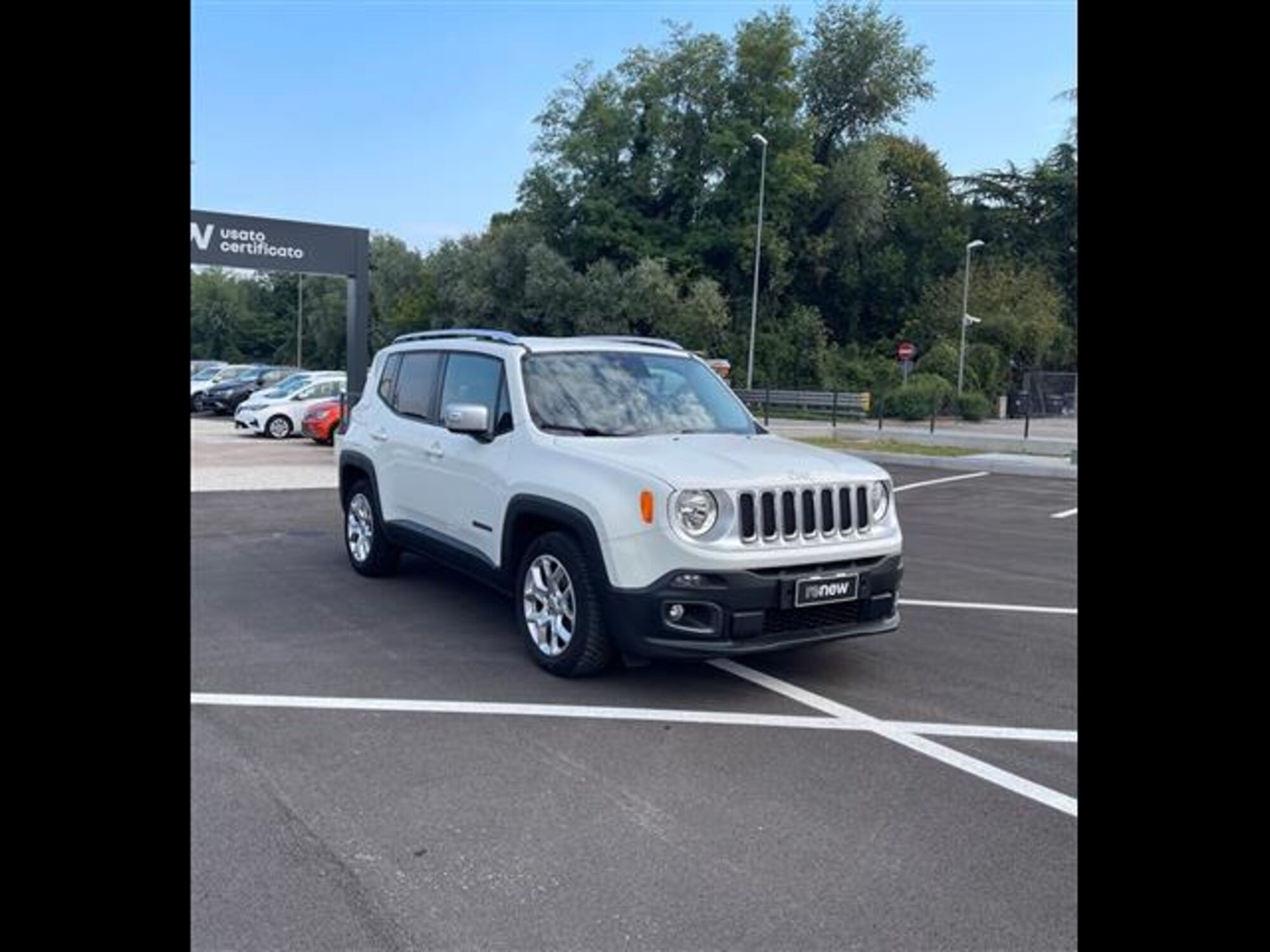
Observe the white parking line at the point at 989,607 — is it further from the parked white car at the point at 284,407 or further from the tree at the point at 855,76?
the tree at the point at 855,76

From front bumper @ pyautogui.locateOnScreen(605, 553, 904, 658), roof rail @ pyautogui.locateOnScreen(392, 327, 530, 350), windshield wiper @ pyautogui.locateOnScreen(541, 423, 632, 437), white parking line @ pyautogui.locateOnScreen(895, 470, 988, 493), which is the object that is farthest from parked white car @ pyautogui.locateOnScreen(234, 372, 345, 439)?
front bumper @ pyautogui.locateOnScreen(605, 553, 904, 658)

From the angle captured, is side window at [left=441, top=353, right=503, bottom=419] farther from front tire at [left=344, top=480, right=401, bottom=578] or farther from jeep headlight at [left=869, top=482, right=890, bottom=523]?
jeep headlight at [left=869, top=482, right=890, bottom=523]

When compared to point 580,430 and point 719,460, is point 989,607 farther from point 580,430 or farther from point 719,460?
point 580,430

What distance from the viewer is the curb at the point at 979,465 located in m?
19.0

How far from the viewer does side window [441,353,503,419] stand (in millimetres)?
6529

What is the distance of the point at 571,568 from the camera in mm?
5465

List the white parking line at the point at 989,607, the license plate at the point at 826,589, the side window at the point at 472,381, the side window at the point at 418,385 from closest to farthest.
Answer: the license plate at the point at 826,589 < the side window at the point at 472,381 < the side window at the point at 418,385 < the white parking line at the point at 989,607

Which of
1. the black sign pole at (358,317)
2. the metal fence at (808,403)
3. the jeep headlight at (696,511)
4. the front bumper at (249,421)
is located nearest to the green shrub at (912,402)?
the metal fence at (808,403)

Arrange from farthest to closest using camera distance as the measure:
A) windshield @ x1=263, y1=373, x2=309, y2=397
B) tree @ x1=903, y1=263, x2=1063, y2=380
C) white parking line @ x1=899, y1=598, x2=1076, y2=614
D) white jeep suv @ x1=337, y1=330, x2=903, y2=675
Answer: tree @ x1=903, y1=263, x2=1063, y2=380 → windshield @ x1=263, y1=373, x2=309, y2=397 → white parking line @ x1=899, y1=598, x2=1076, y2=614 → white jeep suv @ x1=337, y1=330, x2=903, y2=675

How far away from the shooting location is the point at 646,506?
16.7 ft

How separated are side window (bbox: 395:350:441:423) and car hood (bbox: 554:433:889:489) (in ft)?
5.71

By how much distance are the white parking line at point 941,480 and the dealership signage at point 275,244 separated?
10753mm
